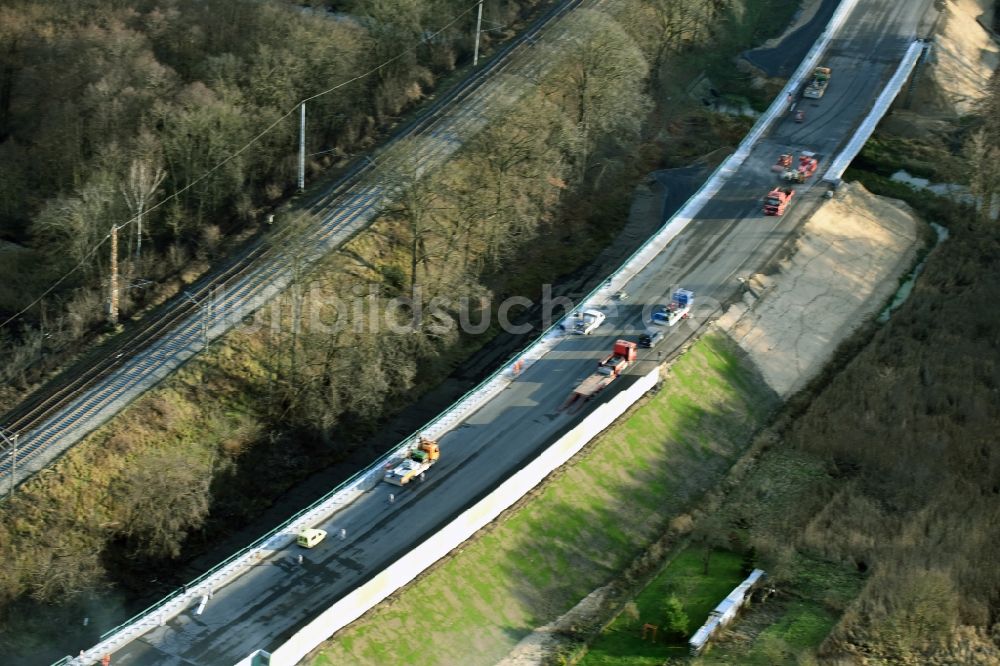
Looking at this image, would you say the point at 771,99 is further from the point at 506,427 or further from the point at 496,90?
the point at 506,427

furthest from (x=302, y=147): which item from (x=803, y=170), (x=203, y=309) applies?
(x=803, y=170)

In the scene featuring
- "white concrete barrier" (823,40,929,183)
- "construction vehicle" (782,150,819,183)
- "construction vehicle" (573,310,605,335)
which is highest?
"white concrete barrier" (823,40,929,183)

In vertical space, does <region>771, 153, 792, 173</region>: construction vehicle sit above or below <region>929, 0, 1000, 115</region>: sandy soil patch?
below

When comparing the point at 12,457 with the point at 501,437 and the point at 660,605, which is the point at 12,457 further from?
the point at 660,605

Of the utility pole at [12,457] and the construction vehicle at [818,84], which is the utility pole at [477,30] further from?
the utility pole at [12,457]

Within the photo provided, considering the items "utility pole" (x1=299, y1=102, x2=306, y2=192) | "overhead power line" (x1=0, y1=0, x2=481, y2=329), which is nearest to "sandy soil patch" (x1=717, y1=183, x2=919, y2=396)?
"utility pole" (x1=299, y1=102, x2=306, y2=192)

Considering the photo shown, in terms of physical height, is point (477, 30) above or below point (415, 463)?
above

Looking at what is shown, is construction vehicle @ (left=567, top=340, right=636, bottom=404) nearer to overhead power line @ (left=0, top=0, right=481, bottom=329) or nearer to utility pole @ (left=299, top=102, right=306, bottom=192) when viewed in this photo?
utility pole @ (left=299, top=102, right=306, bottom=192)
